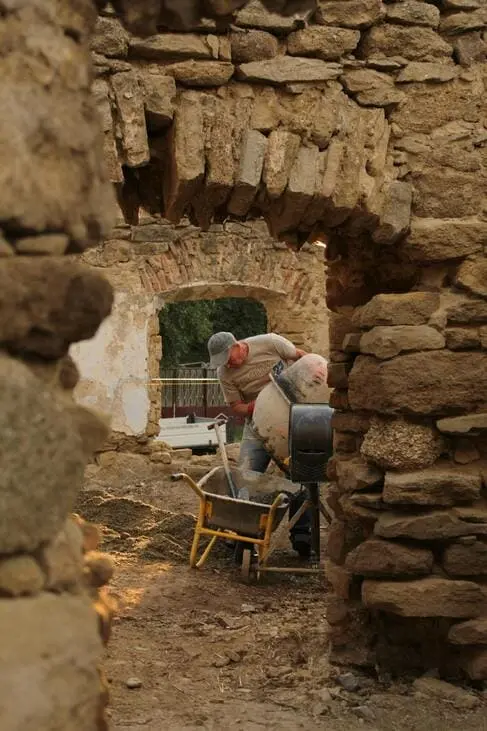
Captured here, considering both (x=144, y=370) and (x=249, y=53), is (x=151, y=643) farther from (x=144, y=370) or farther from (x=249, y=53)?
(x=144, y=370)

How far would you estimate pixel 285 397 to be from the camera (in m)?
6.60

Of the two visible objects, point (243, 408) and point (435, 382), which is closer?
point (435, 382)

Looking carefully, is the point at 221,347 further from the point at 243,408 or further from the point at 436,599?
the point at 436,599

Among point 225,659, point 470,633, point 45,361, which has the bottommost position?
point 225,659

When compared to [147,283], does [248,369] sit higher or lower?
lower

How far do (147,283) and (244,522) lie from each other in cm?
424

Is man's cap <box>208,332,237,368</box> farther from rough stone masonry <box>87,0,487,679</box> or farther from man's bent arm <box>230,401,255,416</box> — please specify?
rough stone masonry <box>87,0,487,679</box>

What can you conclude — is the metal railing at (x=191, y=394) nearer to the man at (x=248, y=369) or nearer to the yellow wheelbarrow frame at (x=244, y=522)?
the man at (x=248, y=369)

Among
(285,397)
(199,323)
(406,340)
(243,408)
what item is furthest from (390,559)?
(199,323)

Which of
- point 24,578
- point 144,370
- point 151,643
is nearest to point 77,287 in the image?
point 24,578

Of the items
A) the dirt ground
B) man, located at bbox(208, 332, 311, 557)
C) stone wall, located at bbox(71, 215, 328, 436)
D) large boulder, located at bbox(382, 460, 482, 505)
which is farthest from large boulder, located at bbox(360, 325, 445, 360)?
stone wall, located at bbox(71, 215, 328, 436)

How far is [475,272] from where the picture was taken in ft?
12.9

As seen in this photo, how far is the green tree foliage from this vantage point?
58.4 feet

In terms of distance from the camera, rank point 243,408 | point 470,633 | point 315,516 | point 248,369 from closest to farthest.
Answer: point 470,633
point 315,516
point 243,408
point 248,369
